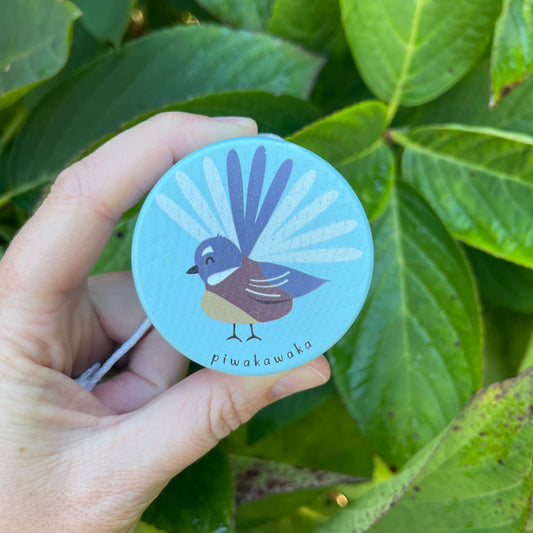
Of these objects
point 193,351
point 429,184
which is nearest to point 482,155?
point 429,184

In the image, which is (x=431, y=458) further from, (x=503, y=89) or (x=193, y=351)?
(x=503, y=89)

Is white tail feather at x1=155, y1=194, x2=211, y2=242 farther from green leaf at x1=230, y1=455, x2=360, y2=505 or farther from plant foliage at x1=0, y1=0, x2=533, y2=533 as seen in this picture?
green leaf at x1=230, y1=455, x2=360, y2=505

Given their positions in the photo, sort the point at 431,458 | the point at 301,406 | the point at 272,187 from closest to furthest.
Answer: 1. the point at 272,187
2. the point at 431,458
3. the point at 301,406

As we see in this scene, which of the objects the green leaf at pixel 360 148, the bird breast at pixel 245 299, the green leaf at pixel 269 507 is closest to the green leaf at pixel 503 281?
the green leaf at pixel 360 148

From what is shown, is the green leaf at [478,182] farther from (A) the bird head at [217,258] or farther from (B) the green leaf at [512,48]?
(A) the bird head at [217,258]

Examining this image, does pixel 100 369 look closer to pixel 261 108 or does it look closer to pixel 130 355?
pixel 130 355

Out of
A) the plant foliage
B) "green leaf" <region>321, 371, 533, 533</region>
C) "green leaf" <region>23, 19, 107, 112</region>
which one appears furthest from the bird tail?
"green leaf" <region>23, 19, 107, 112</region>
